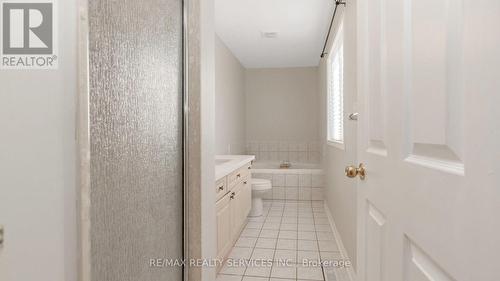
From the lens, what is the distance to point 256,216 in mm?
3521

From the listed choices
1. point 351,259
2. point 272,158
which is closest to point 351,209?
point 351,259

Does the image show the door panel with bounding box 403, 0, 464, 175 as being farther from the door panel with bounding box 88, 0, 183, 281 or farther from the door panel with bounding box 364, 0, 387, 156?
the door panel with bounding box 88, 0, 183, 281

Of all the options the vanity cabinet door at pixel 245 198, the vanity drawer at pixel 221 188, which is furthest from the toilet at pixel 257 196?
the vanity drawer at pixel 221 188

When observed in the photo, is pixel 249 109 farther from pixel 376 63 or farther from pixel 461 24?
pixel 461 24

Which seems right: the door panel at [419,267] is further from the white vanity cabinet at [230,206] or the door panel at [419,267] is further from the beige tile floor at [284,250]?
the beige tile floor at [284,250]

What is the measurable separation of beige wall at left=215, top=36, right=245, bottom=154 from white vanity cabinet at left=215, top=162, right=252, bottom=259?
98 cm

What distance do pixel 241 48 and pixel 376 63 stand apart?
3.53m

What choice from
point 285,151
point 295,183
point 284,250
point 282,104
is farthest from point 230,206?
point 282,104

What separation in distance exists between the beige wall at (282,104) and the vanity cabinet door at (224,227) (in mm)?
3232

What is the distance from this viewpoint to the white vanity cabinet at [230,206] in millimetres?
2027

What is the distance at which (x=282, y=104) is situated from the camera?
5.32 meters

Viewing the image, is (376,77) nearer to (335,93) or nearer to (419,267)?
(419,267)

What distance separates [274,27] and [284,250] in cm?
257

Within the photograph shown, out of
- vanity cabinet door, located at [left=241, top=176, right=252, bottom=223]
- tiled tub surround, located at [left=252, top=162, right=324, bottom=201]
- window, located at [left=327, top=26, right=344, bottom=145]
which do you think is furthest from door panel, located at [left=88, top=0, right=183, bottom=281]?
tiled tub surround, located at [left=252, top=162, right=324, bottom=201]
